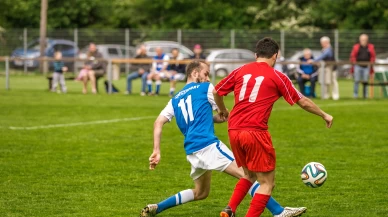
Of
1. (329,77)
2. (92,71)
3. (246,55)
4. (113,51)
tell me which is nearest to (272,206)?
(329,77)

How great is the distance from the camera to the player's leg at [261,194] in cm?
696

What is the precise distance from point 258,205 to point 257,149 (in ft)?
1.46

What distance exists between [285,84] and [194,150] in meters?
1.02

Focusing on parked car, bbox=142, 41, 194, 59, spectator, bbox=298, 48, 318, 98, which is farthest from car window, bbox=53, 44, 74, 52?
spectator, bbox=298, 48, 318, 98

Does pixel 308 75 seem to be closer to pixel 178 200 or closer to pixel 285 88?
pixel 178 200

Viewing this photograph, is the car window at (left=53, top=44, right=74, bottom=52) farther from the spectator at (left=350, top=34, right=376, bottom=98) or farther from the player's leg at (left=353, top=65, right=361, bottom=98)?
the player's leg at (left=353, top=65, right=361, bottom=98)

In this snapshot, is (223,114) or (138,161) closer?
(223,114)

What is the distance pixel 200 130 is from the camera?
755cm

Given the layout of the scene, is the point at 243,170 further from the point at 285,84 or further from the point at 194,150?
the point at 285,84

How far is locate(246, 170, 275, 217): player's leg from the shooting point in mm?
6965

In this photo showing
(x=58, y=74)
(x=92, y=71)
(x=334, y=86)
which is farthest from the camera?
(x=58, y=74)

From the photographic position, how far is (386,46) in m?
41.8

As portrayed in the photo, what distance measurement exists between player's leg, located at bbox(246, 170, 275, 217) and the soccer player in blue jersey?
0.44 meters

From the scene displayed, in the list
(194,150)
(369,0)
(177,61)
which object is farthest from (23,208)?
(369,0)
